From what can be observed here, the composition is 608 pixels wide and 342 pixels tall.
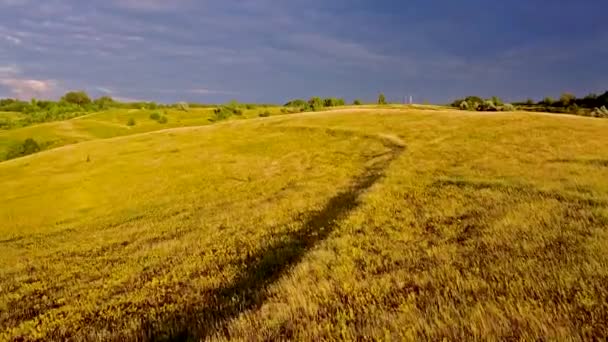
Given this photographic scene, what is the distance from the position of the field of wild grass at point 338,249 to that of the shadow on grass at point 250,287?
6 centimetres

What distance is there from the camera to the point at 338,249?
1160 cm

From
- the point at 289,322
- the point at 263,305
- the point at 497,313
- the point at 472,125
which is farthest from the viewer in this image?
the point at 472,125

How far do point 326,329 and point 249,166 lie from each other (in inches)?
1242

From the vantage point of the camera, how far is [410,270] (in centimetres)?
947

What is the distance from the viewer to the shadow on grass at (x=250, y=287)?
26.2ft

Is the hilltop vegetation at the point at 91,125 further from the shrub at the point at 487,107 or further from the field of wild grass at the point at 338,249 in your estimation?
the field of wild grass at the point at 338,249

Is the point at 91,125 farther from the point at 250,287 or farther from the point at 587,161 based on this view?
the point at 250,287

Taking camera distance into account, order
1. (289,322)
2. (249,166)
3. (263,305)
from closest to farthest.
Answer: (289,322), (263,305), (249,166)

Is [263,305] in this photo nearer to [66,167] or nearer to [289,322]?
[289,322]

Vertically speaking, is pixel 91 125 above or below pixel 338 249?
above

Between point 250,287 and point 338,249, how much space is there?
2552 millimetres

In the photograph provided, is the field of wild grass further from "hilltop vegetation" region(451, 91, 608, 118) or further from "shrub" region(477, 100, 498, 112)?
"hilltop vegetation" region(451, 91, 608, 118)

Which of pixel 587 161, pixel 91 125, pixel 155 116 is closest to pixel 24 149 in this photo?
pixel 91 125


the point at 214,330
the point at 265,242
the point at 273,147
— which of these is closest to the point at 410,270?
the point at 214,330
